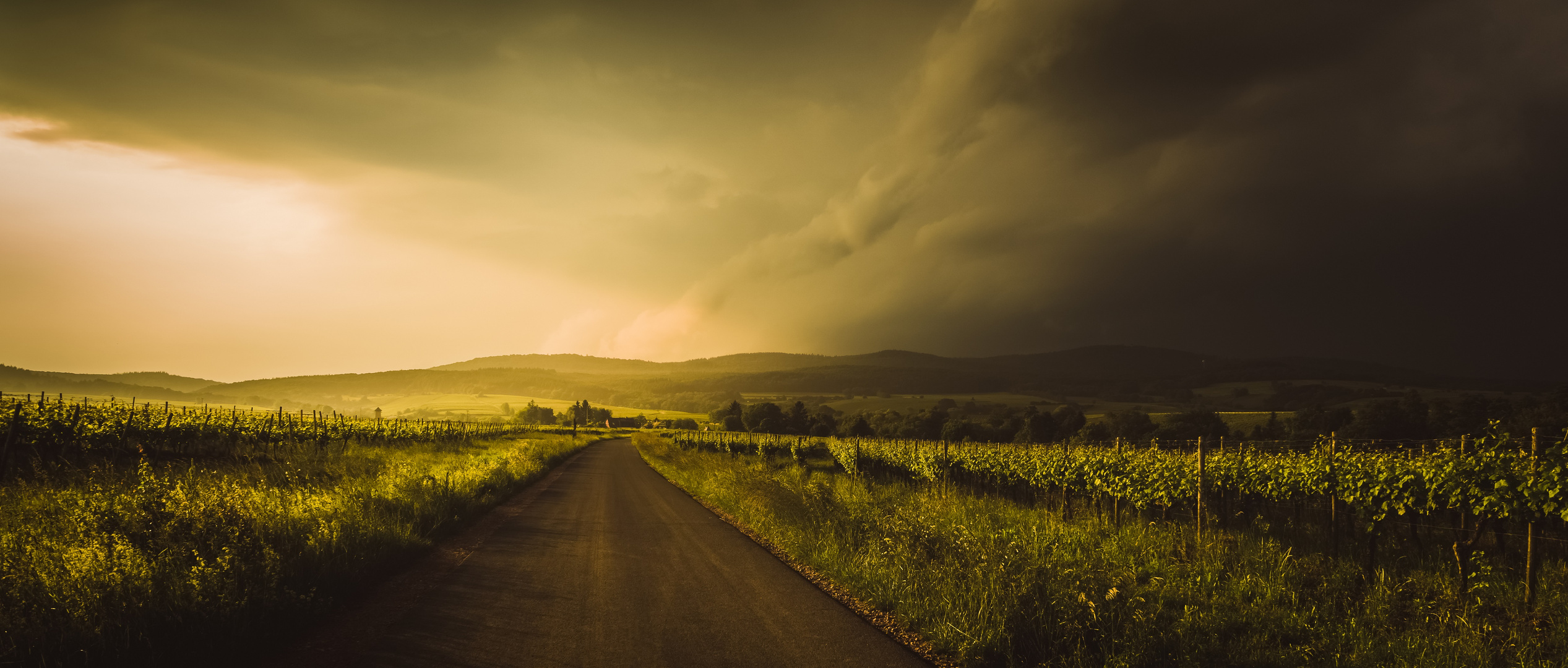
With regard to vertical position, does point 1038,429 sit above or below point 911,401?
below

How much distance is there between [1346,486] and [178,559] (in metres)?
18.1

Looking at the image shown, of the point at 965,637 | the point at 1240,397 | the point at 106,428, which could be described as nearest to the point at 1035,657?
the point at 965,637

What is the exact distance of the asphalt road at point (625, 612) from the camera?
6.27 m

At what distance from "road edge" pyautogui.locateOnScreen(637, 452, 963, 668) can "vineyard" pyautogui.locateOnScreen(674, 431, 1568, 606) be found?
7.39 metres

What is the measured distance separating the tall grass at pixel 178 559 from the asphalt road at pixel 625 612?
4.05ft

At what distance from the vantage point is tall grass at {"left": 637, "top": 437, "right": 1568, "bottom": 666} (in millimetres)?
6484

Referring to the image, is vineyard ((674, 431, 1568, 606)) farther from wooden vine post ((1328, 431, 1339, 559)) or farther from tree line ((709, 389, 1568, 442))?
tree line ((709, 389, 1568, 442))

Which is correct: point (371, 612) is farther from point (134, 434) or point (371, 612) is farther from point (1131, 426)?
point (1131, 426)

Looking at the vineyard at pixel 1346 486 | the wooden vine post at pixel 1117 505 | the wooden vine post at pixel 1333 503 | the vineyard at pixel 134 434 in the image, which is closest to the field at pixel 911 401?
the vineyard at pixel 134 434

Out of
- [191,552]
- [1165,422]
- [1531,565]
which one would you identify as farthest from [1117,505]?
[1165,422]

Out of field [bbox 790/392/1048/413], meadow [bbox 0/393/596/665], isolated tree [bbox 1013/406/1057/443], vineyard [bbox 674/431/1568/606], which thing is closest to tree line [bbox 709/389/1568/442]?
isolated tree [bbox 1013/406/1057/443]

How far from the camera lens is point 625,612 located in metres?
7.68

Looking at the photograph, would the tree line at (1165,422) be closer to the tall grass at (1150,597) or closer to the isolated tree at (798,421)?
the isolated tree at (798,421)

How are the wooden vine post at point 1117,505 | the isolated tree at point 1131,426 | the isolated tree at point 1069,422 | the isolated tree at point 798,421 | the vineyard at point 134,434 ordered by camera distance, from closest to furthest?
the wooden vine post at point 1117,505
the vineyard at point 134,434
the isolated tree at point 1131,426
the isolated tree at point 1069,422
the isolated tree at point 798,421
